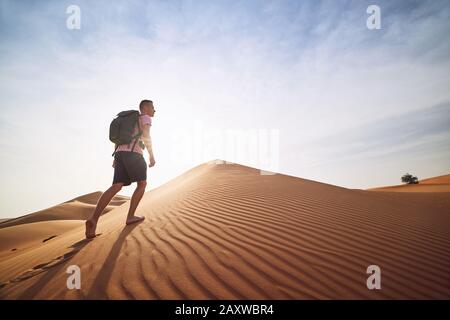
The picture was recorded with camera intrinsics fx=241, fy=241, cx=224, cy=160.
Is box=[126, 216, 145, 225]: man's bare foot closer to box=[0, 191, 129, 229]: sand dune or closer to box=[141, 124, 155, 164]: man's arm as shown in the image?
box=[141, 124, 155, 164]: man's arm

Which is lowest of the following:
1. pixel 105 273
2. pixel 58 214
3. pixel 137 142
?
pixel 58 214

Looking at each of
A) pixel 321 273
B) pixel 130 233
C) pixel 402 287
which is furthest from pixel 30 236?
pixel 402 287

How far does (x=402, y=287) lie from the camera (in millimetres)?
2361

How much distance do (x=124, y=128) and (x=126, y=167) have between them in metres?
0.61

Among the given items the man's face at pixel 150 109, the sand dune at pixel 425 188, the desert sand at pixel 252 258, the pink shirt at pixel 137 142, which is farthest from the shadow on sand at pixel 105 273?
the sand dune at pixel 425 188

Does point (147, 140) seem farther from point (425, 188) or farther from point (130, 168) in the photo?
point (425, 188)

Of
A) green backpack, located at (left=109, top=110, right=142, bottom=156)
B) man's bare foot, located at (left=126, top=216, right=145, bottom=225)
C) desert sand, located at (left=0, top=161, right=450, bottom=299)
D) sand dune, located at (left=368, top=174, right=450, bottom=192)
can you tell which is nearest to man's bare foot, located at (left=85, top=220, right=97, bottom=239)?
desert sand, located at (left=0, top=161, right=450, bottom=299)

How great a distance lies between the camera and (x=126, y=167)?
12.3 ft

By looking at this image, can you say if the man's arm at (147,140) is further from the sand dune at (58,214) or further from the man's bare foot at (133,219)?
the sand dune at (58,214)

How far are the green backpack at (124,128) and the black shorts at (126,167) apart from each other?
13cm

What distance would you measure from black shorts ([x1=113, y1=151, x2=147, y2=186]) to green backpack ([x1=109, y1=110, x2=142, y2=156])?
128 millimetres

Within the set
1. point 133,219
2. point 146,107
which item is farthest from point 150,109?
point 133,219

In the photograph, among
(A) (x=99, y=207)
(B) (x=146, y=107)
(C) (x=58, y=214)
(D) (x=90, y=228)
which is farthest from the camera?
(C) (x=58, y=214)
